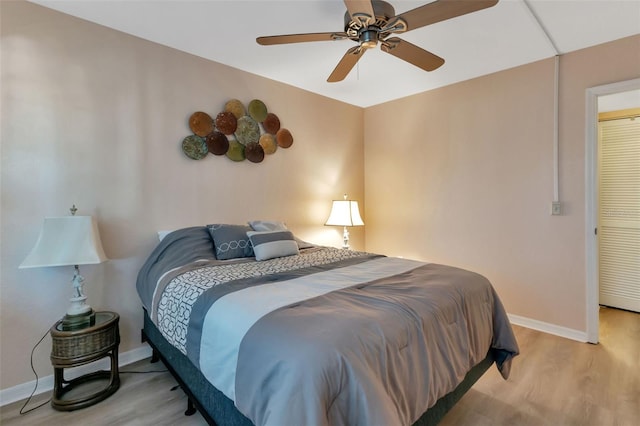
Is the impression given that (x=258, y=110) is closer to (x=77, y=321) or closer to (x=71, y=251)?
(x=71, y=251)

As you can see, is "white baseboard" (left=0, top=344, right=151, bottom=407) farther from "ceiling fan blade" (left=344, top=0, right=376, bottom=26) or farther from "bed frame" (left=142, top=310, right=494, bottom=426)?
"ceiling fan blade" (left=344, top=0, right=376, bottom=26)

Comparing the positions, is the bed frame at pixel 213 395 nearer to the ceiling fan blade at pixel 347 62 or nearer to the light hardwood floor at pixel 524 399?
the light hardwood floor at pixel 524 399

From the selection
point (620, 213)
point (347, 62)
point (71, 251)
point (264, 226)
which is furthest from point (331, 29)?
point (620, 213)

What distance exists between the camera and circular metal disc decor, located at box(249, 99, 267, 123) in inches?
123

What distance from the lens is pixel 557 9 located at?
7.01 ft

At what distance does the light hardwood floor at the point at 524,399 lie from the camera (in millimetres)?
1741

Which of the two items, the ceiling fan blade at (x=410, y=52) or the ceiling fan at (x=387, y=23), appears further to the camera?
the ceiling fan blade at (x=410, y=52)

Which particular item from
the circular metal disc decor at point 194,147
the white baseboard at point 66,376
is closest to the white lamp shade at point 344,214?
the circular metal disc decor at point 194,147

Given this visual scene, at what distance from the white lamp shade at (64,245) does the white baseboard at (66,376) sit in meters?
0.84

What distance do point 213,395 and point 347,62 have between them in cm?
215

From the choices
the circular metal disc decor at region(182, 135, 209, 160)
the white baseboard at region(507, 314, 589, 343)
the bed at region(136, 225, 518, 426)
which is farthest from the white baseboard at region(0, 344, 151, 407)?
the white baseboard at region(507, 314, 589, 343)

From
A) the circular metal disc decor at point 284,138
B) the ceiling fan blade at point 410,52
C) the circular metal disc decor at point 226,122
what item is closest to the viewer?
the ceiling fan blade at point 410,52

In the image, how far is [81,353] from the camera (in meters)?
1.86

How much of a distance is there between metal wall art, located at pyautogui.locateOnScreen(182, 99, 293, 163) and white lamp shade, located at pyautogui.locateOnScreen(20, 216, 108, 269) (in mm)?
1059
